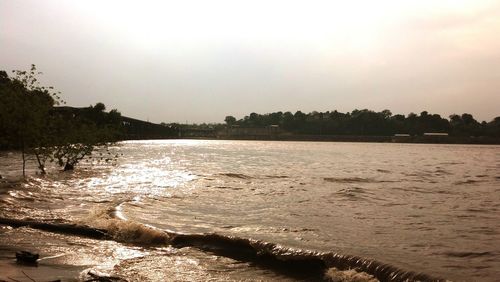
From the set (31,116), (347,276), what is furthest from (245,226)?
(31,116)

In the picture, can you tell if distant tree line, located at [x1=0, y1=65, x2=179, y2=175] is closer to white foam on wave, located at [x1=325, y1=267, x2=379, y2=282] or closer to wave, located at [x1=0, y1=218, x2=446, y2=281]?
wave, located at [x1=0, y1=218, x2=446, y2=281]

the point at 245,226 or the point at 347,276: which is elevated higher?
the point at 347,276

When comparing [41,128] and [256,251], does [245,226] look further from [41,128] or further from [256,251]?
[41,128]

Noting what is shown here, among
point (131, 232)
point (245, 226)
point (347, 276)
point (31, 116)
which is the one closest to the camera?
point (347, 276)

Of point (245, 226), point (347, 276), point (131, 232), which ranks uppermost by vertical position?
point (131, 232)

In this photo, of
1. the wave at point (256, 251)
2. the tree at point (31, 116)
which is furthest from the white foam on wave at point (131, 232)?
the tree at point (31, 116)

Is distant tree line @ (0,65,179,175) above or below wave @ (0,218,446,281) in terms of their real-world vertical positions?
above

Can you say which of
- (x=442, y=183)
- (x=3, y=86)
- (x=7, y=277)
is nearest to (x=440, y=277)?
(x=7, y=277)

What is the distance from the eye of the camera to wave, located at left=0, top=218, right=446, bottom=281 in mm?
10414

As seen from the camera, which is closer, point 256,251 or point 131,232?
point 256,251

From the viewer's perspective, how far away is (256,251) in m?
12.4

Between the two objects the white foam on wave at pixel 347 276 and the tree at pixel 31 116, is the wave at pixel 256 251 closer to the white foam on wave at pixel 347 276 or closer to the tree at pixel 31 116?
the white foam on wave at pixel 347 276

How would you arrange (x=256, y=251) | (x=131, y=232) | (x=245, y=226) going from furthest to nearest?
(x=245, y=226) → (x=131, y=232) → (x=256, y=251)

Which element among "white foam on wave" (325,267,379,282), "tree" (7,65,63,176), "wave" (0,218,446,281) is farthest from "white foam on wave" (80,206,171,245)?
"tree" (7,65,63,176)
